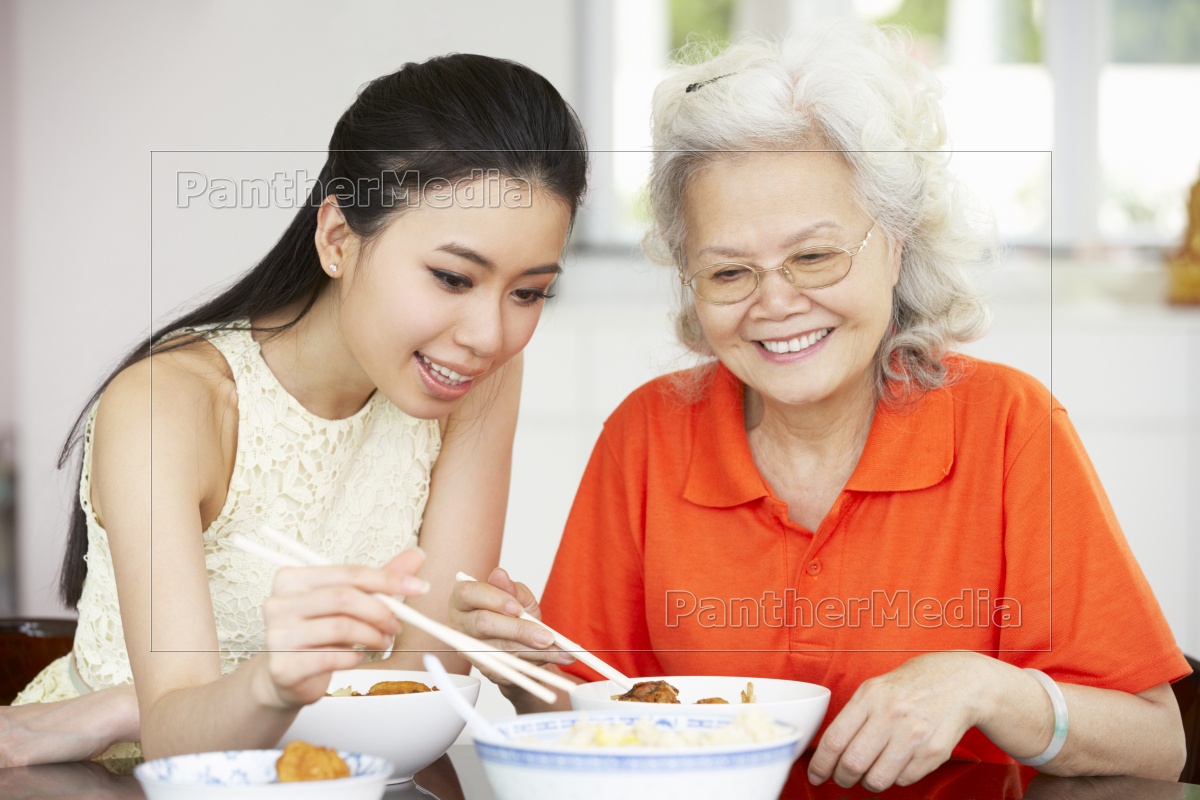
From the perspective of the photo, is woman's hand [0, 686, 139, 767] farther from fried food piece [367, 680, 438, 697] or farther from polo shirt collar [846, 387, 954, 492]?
polo shirt collar [846, 387, 954, 492]

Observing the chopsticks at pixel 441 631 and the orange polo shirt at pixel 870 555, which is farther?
the orange polo shirt at pixel 870 555

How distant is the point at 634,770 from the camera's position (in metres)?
0.77

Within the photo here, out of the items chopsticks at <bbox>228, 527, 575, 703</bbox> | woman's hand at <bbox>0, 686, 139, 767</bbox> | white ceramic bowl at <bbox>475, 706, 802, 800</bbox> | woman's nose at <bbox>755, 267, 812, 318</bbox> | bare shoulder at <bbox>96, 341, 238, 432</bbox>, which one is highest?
woman's nose at <bbox>755, 267, 812, 318</bbox>

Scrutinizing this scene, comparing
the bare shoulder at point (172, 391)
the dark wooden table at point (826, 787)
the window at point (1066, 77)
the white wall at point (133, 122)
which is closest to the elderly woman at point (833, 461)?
the dark wooden table at point (826, 787)

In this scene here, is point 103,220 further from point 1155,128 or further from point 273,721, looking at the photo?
point 1155,128

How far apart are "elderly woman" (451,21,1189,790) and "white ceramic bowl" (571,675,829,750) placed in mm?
166

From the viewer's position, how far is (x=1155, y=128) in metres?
3.40

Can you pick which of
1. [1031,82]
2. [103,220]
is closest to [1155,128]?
[1031,82]

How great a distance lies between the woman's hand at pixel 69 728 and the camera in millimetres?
1213

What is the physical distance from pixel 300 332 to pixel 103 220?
452 mm

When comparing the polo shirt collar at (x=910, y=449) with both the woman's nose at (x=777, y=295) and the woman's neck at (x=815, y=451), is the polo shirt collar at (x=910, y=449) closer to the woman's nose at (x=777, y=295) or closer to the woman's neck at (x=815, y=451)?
the woman's neck at (x=815, y=451)

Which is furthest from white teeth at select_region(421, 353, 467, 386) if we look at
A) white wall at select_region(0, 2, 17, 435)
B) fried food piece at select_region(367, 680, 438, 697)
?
white wall at select_region(0, 2, 17, 435)

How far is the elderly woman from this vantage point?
1.27m

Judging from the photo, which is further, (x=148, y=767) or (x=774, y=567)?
(x=774, y=567)
